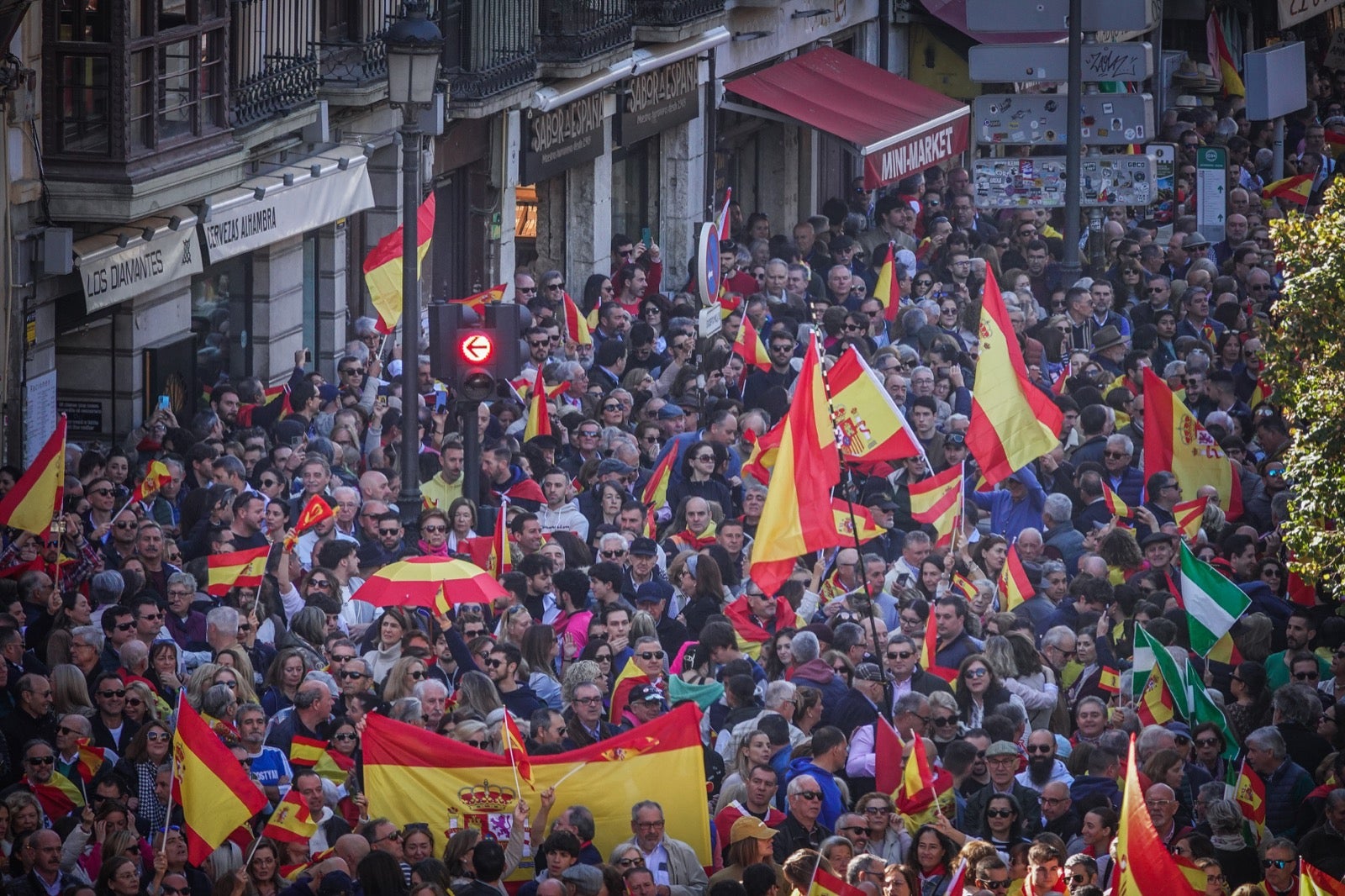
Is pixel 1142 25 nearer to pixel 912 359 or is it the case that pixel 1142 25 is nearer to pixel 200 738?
pixel 912 359

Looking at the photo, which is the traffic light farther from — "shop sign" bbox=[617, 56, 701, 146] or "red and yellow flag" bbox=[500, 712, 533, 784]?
"shop sign" bbox=[617, 56, 701, 146]

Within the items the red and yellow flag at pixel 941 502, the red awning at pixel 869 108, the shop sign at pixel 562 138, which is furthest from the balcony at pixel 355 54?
the red awning at pixel 869 108

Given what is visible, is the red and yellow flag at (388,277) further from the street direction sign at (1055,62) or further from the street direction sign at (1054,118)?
the street direction sign at (1055,62)

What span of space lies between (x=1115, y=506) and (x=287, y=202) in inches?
307

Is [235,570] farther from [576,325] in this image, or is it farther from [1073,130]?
[1073,130]

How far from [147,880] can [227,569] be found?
3.13 meters

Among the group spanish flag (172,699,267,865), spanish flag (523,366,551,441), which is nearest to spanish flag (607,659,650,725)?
spanish flag (172,699,267,865)

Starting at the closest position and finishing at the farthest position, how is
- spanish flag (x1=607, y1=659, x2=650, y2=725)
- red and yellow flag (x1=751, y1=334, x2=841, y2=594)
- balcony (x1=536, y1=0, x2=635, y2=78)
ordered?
spanish flag (x1=607, y1=659, x2=650, y2=725), red and yellow flag (x1=751, y1=334, x2=841, y2=594), balcony (x1=536, y1=0, x2=635, y2=78)

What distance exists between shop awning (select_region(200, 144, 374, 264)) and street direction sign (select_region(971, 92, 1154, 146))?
6250 millimetres

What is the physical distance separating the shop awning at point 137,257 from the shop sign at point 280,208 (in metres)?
0.28

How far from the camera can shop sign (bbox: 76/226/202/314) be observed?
1719cm

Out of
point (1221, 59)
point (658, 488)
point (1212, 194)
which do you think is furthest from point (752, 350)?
point (1221, 59)

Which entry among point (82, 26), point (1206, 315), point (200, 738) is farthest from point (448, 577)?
point (1206, 315)

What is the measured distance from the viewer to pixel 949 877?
1052 centimetres
